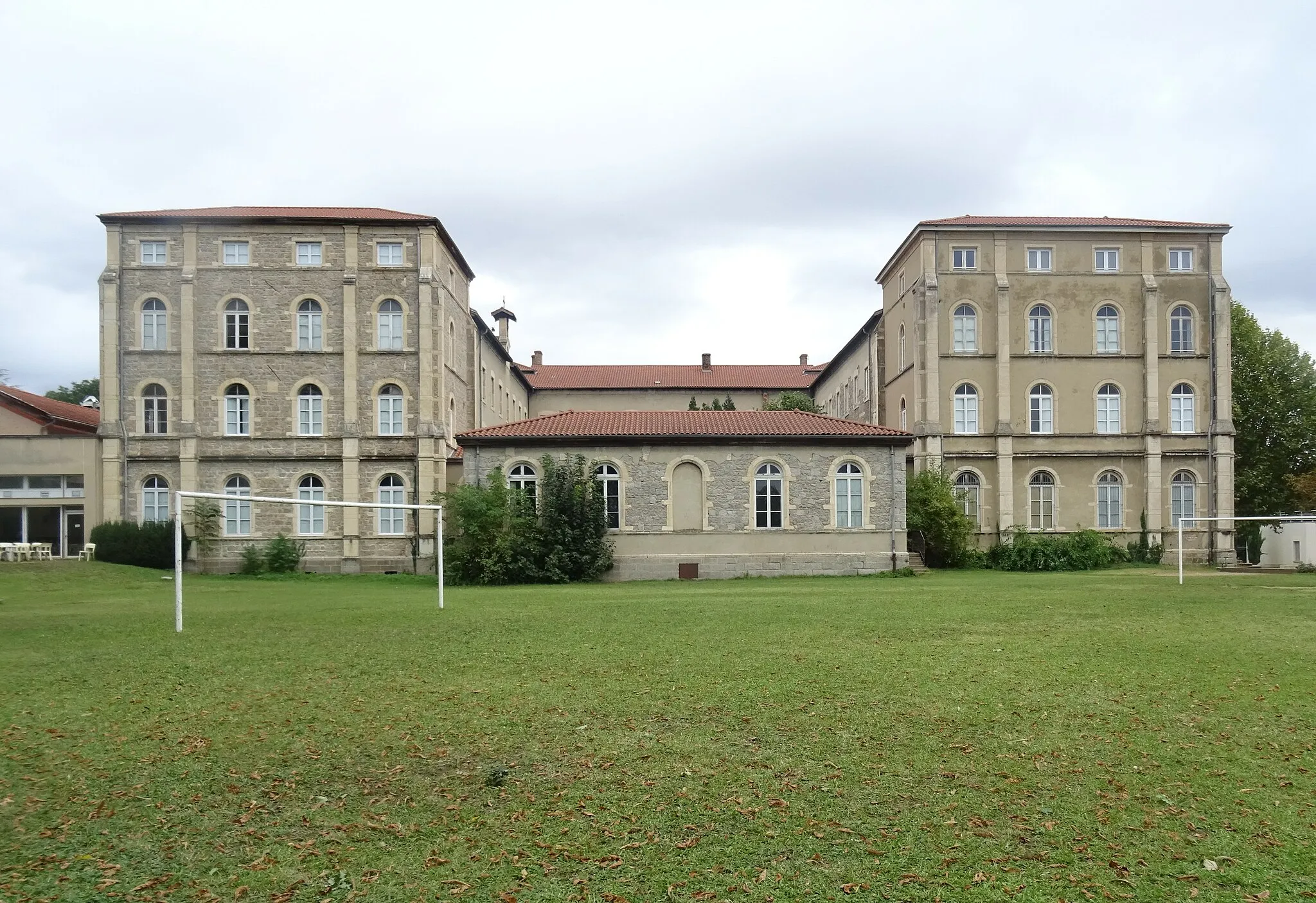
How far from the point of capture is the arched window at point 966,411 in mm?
41969

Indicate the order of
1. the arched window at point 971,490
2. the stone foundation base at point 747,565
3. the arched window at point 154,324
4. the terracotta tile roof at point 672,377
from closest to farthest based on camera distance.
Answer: the stone foundation base at point 747,565 → the arched window at point 154,324 → the arched window at point 971,490 → the terracotta tile roof at point 672,377

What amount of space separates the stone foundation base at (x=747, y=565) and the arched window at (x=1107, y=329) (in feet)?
54.0

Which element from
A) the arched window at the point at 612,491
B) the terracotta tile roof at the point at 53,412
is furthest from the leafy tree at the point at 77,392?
the arched window at the point at 612,491

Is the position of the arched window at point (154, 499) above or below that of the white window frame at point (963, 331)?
below

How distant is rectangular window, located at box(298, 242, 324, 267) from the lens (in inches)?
1540

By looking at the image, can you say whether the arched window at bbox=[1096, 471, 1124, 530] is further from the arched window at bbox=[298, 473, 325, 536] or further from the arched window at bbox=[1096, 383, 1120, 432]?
the arched window at bbox=[298, 473, 325, 536]

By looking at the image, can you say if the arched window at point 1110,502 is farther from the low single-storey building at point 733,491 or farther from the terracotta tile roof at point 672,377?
the terracotta tile roof at point 672,377

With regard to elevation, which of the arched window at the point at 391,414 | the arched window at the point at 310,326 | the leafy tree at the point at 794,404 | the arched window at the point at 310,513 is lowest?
the arched window at the point at 310,513

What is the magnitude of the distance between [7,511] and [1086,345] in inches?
1774

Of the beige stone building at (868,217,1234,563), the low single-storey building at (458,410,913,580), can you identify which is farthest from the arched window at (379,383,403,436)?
the beige stone building at (868,217,1234,563)

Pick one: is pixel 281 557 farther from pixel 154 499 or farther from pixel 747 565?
pixel 747 565

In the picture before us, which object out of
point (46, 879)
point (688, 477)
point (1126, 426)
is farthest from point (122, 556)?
point (1126, 426)

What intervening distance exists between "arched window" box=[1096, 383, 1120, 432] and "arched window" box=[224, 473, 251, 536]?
3567 cm

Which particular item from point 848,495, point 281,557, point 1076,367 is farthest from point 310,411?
point 1076,367
